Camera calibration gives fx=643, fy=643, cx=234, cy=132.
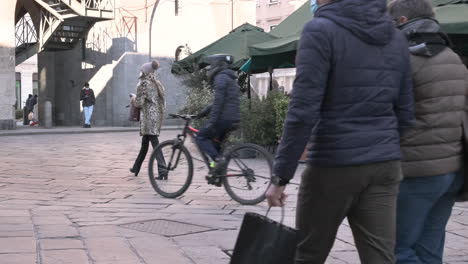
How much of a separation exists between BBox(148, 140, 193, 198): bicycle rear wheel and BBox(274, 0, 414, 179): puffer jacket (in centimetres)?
422

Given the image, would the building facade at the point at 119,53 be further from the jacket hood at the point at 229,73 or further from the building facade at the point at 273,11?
the jacket hood at the point at 229,73

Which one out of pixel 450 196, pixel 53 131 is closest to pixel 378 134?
pixel 450 196

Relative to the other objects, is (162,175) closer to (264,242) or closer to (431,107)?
(431,107)

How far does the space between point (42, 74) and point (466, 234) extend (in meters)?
25.3

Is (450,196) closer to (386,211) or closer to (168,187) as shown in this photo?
(386,211)

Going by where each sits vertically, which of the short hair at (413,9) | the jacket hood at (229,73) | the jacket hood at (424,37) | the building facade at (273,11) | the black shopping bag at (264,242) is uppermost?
the building facade at (273,11)

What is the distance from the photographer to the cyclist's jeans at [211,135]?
256 inches

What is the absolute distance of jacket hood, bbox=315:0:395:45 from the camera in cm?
246

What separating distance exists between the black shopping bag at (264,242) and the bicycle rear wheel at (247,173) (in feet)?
12.2

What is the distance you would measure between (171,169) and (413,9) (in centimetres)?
432

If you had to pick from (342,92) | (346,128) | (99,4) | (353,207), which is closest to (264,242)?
(353,207)

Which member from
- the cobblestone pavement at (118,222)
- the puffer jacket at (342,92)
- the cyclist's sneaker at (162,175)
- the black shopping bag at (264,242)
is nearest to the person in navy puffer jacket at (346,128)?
the puffer jacket at (342,92)

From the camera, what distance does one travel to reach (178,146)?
686 cm

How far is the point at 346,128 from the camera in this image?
2439 mm
